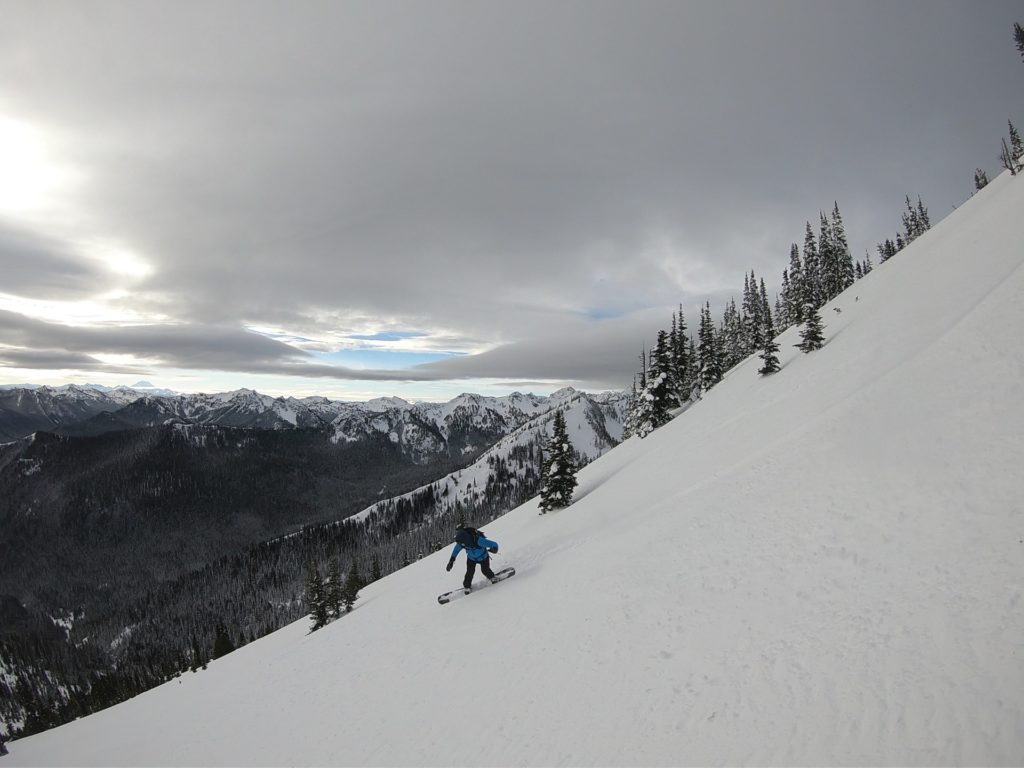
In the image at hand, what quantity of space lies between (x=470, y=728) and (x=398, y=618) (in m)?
10.0

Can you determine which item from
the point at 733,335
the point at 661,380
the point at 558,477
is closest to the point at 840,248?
the point at 733,335

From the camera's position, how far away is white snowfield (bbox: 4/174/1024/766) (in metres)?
6.32

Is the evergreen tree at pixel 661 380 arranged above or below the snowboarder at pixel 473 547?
above

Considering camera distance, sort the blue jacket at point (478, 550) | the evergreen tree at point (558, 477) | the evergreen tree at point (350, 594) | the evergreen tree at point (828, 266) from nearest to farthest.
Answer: the blue jacket at point (478, 550)
the evergreen tree at point (558, 477)
the evergreen tree at point (350, 594)
the evergreen tree at point (828, 266)

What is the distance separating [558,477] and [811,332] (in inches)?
933

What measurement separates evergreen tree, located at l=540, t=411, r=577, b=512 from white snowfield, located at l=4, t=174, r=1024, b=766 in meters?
14.8

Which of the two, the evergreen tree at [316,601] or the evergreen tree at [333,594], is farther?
the evergreen tree at [333,594]

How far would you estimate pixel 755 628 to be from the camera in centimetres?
851

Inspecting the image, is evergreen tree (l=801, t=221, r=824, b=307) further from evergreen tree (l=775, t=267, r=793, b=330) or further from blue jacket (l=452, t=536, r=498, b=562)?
blue jacket (l=452, t=536, r=498, b=562)

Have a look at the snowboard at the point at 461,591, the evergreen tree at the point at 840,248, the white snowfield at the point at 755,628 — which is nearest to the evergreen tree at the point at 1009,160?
the evergreen tree at the point at 840,248

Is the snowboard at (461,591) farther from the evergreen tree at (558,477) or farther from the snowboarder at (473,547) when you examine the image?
the evergreen tree at (558,477)

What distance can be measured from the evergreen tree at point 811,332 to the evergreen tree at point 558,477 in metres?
20.7

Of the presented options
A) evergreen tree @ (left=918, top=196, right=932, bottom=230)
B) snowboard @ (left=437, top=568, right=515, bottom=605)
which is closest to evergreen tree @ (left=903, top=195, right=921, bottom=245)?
evergreen tree @ (left=918, top=196, right=932, bottom=230)

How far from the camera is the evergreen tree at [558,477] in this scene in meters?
35.3
